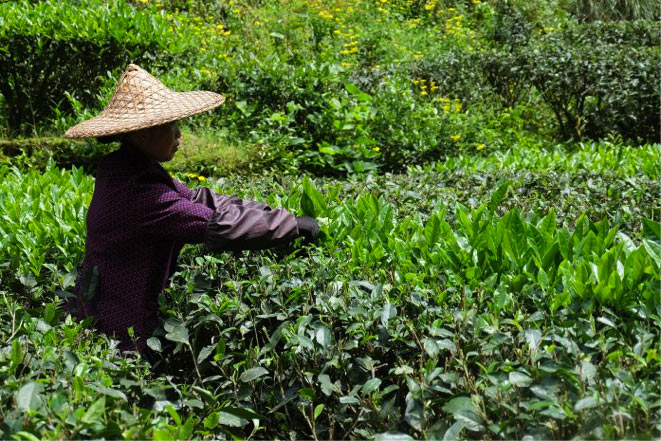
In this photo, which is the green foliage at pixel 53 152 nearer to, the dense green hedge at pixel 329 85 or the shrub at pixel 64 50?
A: the dense green hedge at pixel 329 85

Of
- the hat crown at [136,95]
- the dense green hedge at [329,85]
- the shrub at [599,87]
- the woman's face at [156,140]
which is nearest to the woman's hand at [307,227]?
the woman's face at [156,140]

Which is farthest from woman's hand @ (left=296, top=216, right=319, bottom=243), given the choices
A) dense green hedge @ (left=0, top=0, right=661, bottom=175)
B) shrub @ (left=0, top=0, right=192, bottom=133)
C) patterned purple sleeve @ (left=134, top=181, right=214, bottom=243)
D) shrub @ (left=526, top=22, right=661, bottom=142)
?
shrub @ (left=526, top=22, right=661, bottom=142)

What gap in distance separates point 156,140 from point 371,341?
1.18 metres

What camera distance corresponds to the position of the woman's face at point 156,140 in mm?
2691

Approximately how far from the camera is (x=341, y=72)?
24.7ft

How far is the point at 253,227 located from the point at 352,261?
387 mm

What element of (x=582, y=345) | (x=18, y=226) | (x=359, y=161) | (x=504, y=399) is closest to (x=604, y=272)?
(x=582, y=345)

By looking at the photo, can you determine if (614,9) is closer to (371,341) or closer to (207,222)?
(207,222)

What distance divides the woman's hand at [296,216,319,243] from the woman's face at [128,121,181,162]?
58 cm

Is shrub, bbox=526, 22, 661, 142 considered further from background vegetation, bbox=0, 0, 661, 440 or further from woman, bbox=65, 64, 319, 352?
woman, bbox=65, 64, 319, 352

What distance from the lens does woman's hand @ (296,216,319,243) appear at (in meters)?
2.70

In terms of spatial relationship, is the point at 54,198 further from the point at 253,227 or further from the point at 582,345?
the point at 582,345

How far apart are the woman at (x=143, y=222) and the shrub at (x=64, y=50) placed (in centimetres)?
439

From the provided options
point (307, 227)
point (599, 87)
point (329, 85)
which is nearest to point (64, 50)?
point (329, 85)
